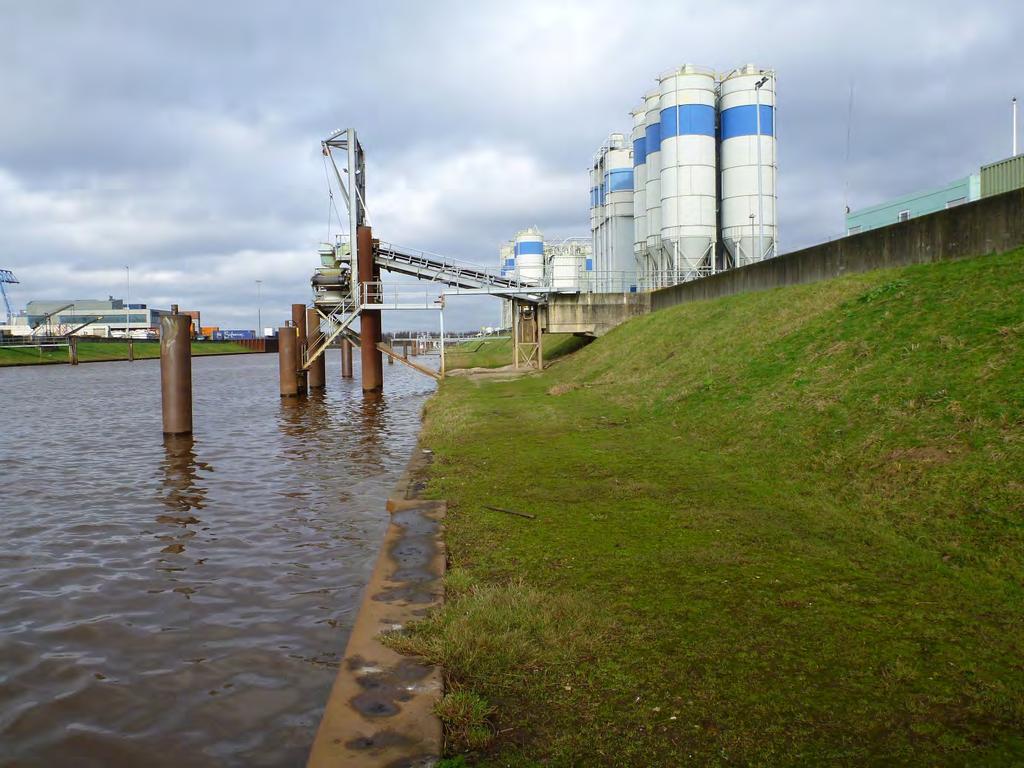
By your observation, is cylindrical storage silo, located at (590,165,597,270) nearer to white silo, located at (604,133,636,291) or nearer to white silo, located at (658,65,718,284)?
white silo, located at (604,133,636,291)

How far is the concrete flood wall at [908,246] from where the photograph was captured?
1255 cm

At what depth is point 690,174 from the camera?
36125 mm

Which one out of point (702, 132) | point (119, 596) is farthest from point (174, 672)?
point (702, 132)

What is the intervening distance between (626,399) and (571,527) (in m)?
9.96

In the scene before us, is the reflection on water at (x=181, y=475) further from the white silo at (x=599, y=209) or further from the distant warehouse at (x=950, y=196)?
the white silo at (x=599, y=209)

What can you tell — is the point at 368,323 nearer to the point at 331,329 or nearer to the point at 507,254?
the point at 331,329

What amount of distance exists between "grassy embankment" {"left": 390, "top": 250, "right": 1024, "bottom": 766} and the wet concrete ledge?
0.18 meters

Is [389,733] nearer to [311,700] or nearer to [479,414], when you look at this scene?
[311,700]

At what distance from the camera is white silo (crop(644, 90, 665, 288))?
127 feet

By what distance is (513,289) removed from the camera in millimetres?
32656

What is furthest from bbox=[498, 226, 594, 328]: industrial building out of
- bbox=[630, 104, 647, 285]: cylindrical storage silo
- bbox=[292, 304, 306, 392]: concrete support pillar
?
bbox=[292, 304, 306, 392]: concrete support pillar

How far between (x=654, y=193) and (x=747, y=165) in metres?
5.80

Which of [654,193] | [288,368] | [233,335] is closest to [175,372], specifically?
[288,368]

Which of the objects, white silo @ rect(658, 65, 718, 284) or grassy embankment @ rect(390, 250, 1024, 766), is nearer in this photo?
grassy embankment @ rect(390, 250, 1024, 766)
